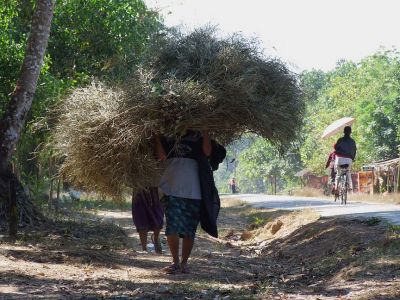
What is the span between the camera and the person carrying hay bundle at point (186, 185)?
7211 millimetres

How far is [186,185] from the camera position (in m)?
7.21

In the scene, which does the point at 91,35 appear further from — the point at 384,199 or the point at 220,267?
the point at 384,199

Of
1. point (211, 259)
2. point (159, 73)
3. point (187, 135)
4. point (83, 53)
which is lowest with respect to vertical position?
point (211, 259)

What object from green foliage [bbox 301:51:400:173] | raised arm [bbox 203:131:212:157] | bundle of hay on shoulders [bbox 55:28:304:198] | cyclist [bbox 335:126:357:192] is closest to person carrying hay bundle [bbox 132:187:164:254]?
bundle of hay on shoulders [bbox 55:28:304:198]

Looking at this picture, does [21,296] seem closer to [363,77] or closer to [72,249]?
[72,249]

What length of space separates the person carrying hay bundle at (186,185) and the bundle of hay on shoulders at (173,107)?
0.17m

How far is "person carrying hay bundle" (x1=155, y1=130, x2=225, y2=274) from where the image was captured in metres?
7.21

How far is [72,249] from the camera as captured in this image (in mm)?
8852

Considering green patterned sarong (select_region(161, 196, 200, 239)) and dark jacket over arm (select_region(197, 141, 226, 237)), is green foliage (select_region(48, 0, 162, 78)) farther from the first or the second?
green patterned sarong (select_region(161, 196, 200, 239))

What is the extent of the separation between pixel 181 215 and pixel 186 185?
306mm

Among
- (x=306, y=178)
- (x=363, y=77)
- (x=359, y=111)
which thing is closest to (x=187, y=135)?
(x=359, y=111)

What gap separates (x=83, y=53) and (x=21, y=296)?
11.0 meters

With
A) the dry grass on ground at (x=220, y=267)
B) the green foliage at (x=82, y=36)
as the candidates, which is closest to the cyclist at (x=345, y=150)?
the dry grass on ground at (x=220, y=267)

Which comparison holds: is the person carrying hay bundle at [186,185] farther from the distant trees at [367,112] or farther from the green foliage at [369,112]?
the green foliage at [369,112]
